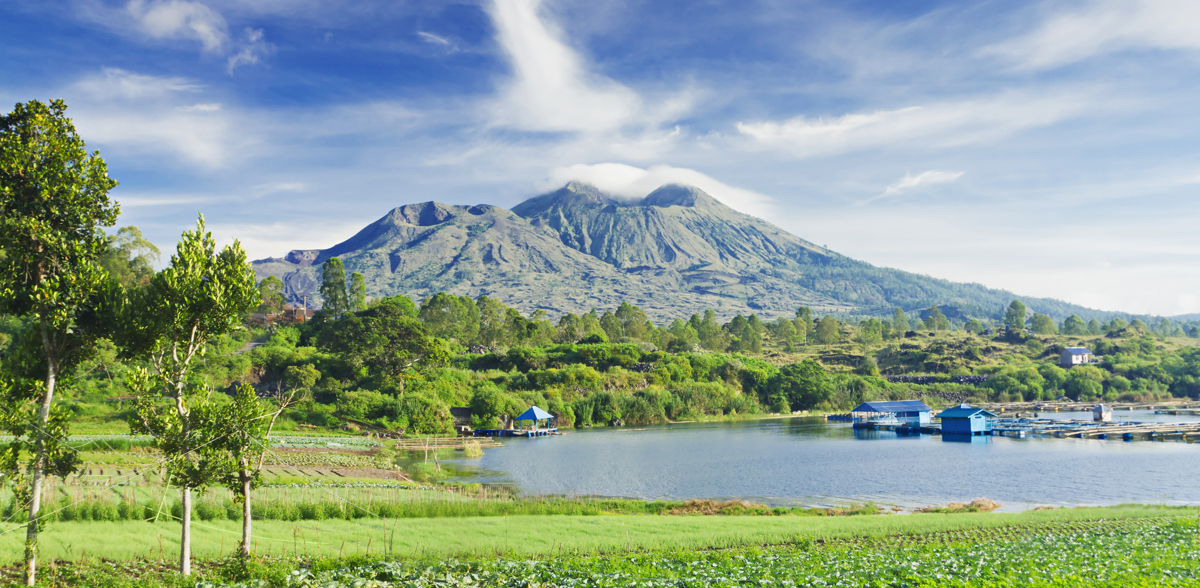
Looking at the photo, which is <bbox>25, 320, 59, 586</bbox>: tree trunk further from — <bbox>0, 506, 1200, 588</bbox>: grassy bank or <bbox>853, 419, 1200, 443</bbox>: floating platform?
<bbox>853, 419, 1200, 443</bbox>: floating platform

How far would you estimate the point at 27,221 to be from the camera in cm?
1134

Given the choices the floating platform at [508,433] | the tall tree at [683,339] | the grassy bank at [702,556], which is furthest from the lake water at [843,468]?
the tall tree at [683,339]

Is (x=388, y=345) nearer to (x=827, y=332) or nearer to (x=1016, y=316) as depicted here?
(x=827, y=332)

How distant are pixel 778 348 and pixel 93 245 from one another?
417 feet

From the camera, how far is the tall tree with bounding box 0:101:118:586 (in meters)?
11.3

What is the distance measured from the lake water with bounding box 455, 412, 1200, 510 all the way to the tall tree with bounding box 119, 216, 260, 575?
19943 mm

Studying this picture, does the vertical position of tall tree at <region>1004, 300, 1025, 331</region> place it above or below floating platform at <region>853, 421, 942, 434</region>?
above

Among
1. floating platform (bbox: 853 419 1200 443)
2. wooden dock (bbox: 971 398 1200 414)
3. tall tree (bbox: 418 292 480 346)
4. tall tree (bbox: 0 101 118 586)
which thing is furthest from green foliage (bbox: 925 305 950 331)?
tall tree (bbox: 0 101 118 586)

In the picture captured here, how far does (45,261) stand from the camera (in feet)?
38.8

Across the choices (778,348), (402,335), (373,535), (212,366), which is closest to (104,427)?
(212,366)

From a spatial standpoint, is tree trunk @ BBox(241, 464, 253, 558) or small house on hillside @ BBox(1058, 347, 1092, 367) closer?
tree trunk @ BBox(241, 464, 253, 558)

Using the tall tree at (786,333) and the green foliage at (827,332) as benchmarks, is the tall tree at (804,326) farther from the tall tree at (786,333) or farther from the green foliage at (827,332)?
the green foliage at (827,332)

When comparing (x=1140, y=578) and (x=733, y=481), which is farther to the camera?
(x=733, y=481)

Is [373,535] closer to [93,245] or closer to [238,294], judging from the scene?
[238,294]
